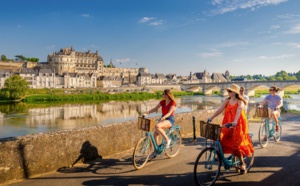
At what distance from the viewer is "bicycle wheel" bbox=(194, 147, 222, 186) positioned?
15.7 ft

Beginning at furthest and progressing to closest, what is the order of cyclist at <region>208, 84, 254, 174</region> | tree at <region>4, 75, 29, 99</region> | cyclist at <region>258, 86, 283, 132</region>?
tree at <region>4, 75, 29, 99</region>, cyclist at <region>258, 86, 283, 132</region>, cyclist at <region>208, 84, 254, 174</region>

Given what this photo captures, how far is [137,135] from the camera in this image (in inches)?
307

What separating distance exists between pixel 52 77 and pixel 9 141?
106 meters

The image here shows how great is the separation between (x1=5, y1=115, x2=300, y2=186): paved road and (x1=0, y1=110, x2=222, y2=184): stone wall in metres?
0.20

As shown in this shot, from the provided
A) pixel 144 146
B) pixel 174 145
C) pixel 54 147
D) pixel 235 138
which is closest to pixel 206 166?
pixel 235 138

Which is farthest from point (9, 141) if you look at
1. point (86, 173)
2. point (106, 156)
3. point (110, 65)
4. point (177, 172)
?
point (110, 65)

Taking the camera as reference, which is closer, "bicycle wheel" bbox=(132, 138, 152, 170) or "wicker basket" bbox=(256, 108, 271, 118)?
"bicycle wheel" bbox=(132, 138, 152, 170)

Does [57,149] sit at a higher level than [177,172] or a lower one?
higher

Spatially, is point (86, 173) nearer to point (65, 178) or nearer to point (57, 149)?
point (65, 178)

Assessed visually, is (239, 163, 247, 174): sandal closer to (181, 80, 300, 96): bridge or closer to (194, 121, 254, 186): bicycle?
(194, 121, 254, 186): bicycle

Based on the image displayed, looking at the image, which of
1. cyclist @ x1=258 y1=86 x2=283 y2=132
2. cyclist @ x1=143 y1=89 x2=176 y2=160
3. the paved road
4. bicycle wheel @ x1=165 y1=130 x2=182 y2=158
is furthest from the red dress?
cyclist @ x1=258 y1=86 x2=283 y2=132

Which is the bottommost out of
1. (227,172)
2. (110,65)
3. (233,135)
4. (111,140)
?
(227,172)

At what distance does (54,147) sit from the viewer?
5688 millimetres

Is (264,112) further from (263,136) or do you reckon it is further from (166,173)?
(166,173)
